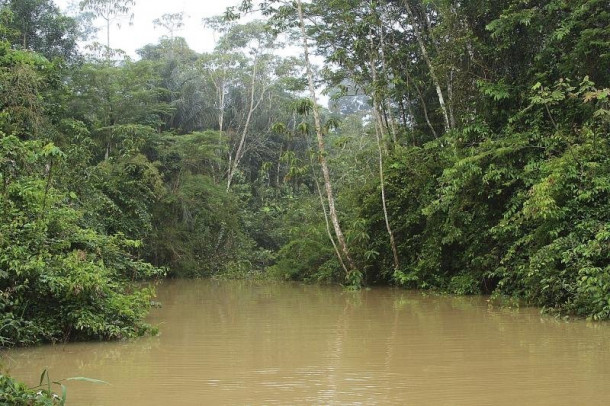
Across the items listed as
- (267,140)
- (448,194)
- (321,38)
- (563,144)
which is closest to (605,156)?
(563,144)

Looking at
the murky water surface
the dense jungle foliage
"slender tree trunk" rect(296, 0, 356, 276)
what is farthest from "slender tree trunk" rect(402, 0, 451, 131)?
the murky water surface

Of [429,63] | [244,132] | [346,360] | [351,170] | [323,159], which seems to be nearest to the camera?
[346,360]

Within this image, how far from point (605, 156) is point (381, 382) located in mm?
7475

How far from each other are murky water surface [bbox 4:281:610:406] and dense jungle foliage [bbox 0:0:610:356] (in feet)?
3.23

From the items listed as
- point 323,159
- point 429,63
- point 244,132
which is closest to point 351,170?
point 323,159

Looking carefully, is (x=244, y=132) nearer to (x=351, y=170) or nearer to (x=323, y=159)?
(x=351, y=170)

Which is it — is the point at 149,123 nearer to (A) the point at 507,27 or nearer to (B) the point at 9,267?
(A) the point at 507,27

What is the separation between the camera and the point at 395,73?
663 inches

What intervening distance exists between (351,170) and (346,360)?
45.2 ft

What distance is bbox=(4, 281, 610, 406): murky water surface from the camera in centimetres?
493

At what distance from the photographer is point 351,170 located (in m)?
19.8

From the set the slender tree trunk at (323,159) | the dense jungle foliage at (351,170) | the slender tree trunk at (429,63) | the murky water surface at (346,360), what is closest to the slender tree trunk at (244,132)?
the dense jungle foliage at (351,170)

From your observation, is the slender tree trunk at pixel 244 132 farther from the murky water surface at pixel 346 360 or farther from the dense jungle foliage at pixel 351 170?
the murky water surface at pixel 346 360

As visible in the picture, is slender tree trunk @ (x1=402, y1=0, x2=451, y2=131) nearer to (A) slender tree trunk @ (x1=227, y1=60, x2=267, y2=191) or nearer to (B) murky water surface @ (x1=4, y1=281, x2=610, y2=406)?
(B) murky water surface @ (x1=4, y1=281, x2=610, y2=406)
